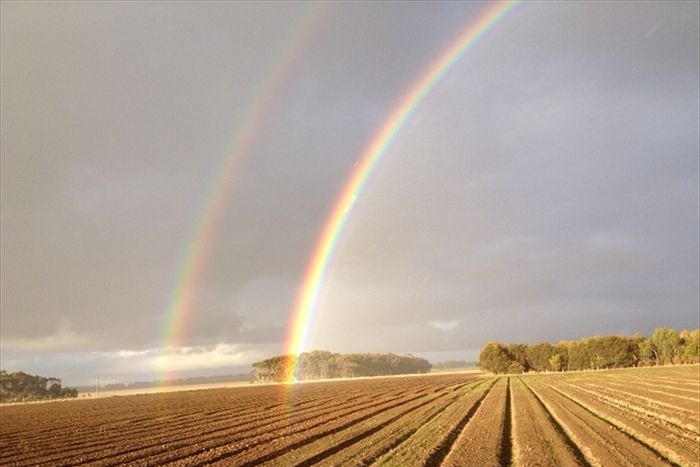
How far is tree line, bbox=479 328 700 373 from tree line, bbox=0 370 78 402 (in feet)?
421

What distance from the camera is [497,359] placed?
15875 cm

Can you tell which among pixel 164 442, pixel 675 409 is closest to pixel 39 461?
pixel 164 442

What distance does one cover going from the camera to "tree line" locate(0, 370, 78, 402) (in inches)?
6520

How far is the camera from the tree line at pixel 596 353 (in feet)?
499

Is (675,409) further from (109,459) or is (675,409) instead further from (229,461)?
(109,459)

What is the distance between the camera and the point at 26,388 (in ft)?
565

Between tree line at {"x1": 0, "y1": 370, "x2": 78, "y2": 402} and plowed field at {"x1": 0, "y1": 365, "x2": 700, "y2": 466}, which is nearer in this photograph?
plowed field at {"x1": 0, "y1": 365, "x2": 700, "y2": 466}

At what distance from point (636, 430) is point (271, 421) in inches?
953

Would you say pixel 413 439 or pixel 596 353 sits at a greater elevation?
pixel 596 353

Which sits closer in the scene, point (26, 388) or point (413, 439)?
point (413, 439)

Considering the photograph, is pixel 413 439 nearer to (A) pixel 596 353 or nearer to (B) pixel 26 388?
(A) pixel 596 353

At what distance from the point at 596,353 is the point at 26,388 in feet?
564

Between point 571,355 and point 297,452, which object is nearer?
point 297,452

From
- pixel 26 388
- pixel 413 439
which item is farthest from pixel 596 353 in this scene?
pixel 26 388
